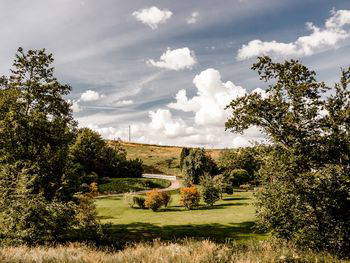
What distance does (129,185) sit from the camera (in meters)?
53.0

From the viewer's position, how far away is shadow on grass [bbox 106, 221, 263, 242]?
21.4 meters

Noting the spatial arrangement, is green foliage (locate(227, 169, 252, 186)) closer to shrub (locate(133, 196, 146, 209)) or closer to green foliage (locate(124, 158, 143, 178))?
green foliage (locate(124, 158, 143, 178))

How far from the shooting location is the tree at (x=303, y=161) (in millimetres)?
14398

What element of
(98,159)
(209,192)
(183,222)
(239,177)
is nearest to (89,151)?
(98,159)

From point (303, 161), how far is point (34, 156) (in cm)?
1546

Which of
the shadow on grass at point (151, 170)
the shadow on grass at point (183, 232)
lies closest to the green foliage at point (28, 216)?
the shadow on grass at point (183, 232)

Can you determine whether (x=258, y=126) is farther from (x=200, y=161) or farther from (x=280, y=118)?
(x=200, y=161)

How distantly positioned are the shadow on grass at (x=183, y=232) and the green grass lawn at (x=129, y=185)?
75.0 ft

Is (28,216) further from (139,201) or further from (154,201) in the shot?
(139,201)

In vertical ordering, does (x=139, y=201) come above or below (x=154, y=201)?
below

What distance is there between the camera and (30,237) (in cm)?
1638

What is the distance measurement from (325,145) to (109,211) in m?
23.0

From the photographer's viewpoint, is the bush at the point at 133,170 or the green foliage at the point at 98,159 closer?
the green foliage at the point at 98,159

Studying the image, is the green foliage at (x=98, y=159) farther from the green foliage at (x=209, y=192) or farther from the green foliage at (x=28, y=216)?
the green foliage at (x=28, y=216)
